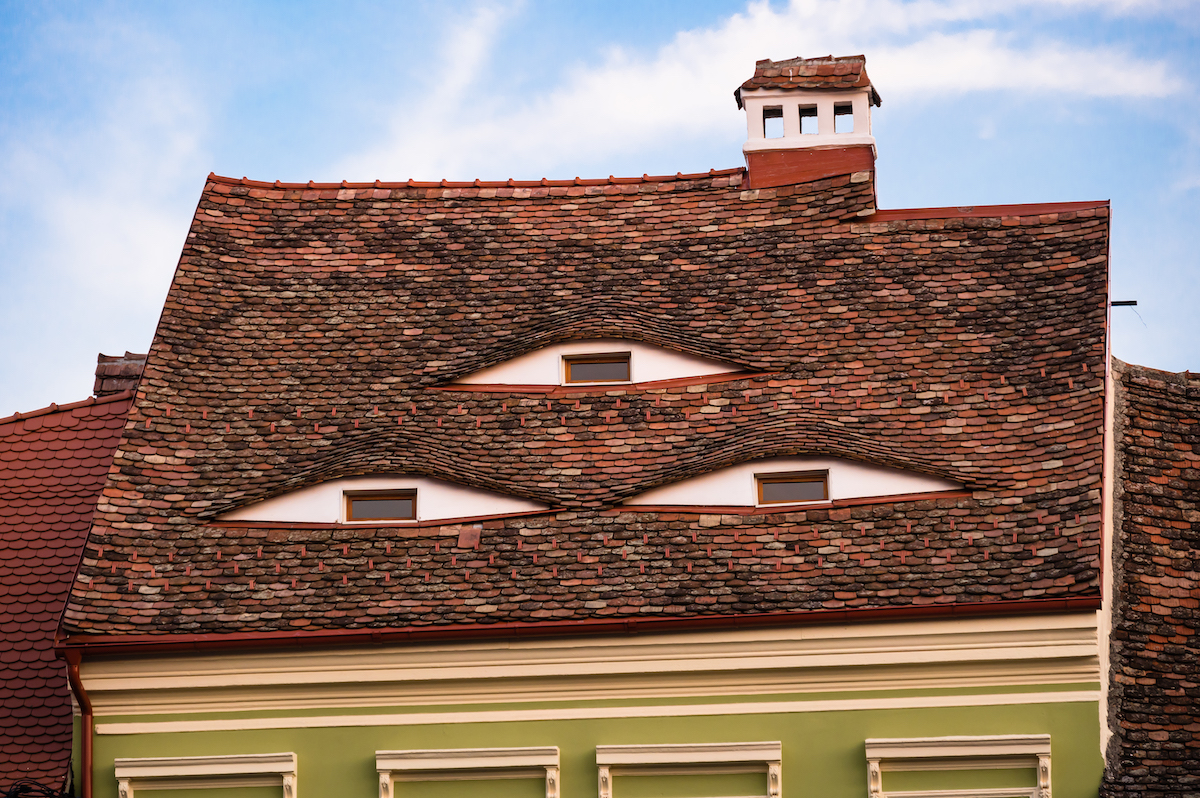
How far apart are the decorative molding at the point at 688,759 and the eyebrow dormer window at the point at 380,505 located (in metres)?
3.09

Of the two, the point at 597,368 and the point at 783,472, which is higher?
the point at 597,368

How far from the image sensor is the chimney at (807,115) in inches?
768

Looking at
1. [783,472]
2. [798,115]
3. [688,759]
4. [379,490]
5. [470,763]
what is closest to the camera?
[688,759]

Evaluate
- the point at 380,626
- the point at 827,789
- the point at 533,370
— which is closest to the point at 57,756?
the point at 380,626

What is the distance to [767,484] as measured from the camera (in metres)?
15.5

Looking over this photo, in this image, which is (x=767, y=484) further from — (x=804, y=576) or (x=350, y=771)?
(x=350, y=771)

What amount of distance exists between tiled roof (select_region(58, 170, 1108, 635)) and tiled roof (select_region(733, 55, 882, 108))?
153cm

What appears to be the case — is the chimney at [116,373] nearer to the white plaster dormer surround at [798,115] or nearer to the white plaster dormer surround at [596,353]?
the white plaster dormer surround at [596,353]

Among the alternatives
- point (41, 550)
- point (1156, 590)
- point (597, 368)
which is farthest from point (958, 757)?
point (41, 550)

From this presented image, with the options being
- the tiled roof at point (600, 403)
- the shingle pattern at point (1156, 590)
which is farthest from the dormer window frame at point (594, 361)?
the shingle pattern at point (1156, 590)

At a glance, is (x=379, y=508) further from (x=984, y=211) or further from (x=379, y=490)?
(x=984, y=211)

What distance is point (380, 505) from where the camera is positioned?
15773 millimetres

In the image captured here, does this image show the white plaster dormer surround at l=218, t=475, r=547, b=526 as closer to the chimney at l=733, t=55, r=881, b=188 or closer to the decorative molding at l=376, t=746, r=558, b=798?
the decorative molding at l=376, t=746, r=558, b=798

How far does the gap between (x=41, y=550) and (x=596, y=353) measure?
6187 millimetres
